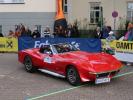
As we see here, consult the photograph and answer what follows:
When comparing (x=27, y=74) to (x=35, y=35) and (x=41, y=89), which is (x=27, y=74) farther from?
(x=35, y=35)

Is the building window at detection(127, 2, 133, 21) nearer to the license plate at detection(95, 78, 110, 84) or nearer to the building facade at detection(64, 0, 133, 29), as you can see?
the building facade at detection(64, 0, 133, 29)

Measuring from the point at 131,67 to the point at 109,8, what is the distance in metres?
17.1

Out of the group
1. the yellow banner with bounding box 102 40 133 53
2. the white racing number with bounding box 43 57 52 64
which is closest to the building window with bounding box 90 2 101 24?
the yellow banner with bounding box 102 40 133 53

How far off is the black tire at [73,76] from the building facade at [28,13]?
18049 mm

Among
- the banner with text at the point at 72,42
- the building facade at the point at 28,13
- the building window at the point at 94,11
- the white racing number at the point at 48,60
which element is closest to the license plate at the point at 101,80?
the white racing number at the point at 48,60

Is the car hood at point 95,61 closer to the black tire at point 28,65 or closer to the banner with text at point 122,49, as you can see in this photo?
the black tire at point 28,65

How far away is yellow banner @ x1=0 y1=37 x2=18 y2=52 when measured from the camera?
24.9 metres

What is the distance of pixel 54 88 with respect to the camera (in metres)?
14.0

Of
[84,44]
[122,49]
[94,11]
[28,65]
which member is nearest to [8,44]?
[84,44]

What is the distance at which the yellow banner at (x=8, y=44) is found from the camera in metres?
24.9

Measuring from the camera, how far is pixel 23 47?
80.0 feet

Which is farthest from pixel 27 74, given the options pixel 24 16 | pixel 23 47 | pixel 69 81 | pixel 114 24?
pixel 114 24

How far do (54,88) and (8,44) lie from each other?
11.6m

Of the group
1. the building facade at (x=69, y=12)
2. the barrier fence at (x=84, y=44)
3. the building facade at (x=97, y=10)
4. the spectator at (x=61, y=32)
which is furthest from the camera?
the building facade at (x=97, y=10)
